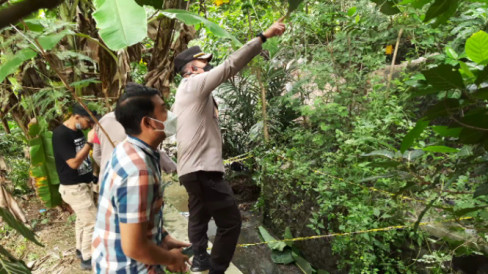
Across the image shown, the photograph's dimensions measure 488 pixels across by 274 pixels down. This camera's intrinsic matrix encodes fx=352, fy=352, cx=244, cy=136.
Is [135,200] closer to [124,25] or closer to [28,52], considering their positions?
[124,25]

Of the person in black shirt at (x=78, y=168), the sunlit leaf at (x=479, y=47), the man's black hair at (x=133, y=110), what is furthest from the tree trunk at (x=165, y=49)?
the sunlit leaf at (x=479, y=47)

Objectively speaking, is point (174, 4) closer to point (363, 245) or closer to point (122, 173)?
point (122, 173)

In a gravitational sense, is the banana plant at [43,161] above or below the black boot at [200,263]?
above

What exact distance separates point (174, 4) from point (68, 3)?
3.44 feet

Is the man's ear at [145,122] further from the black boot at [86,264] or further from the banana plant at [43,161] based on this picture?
the banana plant at [43,161]

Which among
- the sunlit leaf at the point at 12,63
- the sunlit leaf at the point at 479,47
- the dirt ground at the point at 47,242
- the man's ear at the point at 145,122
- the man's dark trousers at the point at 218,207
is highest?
the sunlit leaf at the point at 479,47

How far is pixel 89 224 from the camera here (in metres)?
3.27

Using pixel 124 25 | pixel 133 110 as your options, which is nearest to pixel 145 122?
pixel 133 110

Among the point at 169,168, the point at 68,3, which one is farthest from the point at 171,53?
the point at 169,168

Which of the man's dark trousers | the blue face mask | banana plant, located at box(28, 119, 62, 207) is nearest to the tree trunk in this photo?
banana plant, located at box(28, 119, 62, 207)

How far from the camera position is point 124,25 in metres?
1.11

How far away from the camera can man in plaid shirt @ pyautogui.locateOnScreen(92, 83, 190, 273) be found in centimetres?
134

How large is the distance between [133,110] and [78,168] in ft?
6.40

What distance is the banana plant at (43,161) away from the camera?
361cm
